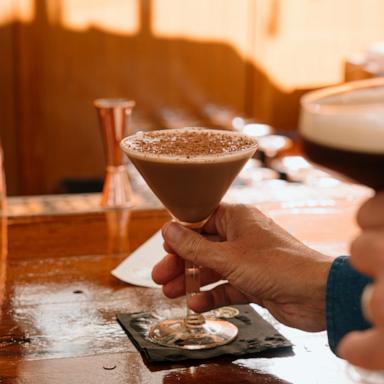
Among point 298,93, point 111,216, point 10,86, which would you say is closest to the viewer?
point 111,216

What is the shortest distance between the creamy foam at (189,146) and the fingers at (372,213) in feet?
1.21

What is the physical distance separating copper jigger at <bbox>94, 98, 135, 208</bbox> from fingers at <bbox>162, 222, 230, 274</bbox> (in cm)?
72

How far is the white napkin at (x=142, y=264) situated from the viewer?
138cm

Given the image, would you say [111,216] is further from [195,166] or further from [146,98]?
[146,98]

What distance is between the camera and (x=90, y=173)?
4543mm

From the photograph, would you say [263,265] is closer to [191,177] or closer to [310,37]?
[191,177]

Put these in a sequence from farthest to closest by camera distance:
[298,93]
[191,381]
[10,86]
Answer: [298,93] → [10,86] → [191,381]

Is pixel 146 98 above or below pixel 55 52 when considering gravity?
below

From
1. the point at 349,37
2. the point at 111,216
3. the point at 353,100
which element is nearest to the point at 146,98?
the point at 349,37

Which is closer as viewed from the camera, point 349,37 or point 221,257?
point 221,257

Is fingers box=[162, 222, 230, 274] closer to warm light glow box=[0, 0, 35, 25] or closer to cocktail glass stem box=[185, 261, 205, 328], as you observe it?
cocktail glass stem box=[185, 261, 205, 328]

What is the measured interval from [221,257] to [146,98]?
353 cm

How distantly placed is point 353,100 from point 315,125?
50 millimetres

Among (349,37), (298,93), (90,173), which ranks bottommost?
(90,173)
